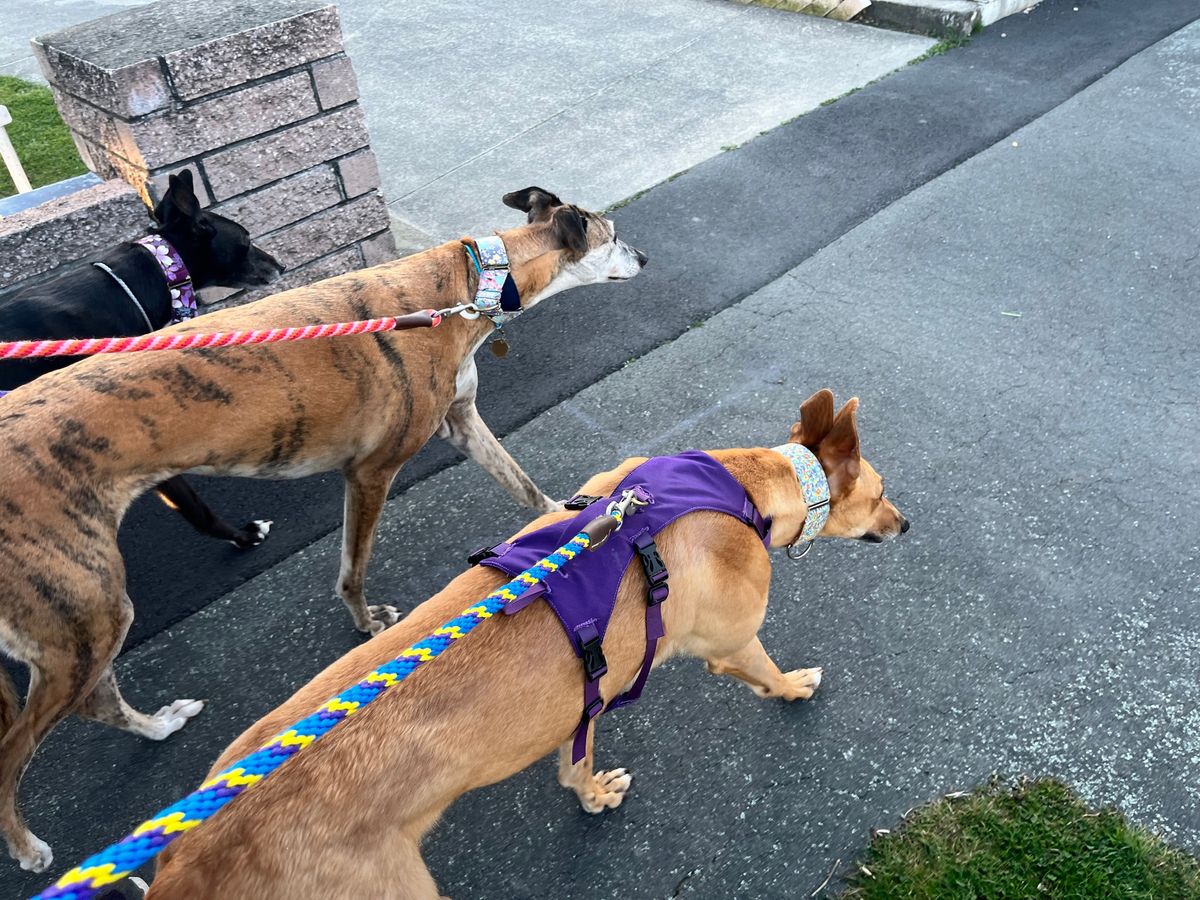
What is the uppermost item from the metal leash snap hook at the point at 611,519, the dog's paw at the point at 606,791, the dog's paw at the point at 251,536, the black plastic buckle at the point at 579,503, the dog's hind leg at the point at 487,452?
the metal leash snap hook at the point at 611,519

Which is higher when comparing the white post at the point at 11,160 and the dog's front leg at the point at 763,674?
the white post at the point at 11,160

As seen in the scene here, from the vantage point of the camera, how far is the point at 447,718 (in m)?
2.15

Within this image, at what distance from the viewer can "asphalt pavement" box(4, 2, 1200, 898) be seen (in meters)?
3.05

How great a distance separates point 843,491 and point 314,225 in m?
3.77

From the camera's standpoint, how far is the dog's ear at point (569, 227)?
407 centimetres

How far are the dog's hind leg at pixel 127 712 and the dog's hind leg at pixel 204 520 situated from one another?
82 centimetres

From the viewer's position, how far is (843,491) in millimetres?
3066

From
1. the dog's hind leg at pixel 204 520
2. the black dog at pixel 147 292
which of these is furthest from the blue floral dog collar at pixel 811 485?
the dog's hind leg at pixel 204 520

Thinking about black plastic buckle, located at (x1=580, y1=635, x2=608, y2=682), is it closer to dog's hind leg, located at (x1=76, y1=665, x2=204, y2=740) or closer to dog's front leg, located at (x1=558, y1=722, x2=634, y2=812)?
dog's front leg, located at (x1=558, y1=722, x2=634, y2=812)

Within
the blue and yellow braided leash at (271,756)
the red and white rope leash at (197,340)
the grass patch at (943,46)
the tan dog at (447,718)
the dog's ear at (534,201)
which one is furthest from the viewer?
the grass patch at (943,46)

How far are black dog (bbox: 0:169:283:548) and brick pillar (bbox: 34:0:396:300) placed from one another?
1.68 ft

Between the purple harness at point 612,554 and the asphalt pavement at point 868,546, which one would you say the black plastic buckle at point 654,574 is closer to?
the purple harness at point 612,554

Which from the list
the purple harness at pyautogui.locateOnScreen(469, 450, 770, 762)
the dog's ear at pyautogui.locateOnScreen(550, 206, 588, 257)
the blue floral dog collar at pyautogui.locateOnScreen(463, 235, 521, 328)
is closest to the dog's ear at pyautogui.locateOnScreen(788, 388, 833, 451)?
the purple harness at pyautogui.locateOnScreen(469, 450, 770, 762)

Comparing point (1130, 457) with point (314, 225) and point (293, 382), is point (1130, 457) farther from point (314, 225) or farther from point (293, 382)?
point (314, 225)
